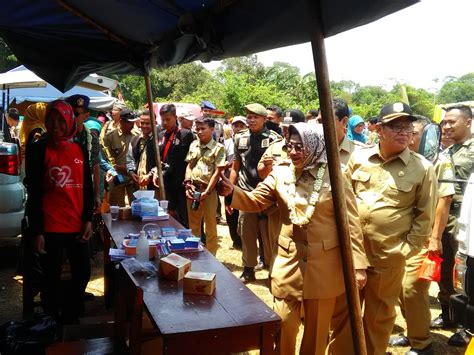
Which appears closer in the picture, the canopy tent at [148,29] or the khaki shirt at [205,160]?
the canopy tent at [148,29]

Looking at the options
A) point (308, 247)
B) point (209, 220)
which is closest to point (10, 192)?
point (209, 220)

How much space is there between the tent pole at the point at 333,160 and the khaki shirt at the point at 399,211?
1.08m

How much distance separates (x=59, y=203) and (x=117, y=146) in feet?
10.1

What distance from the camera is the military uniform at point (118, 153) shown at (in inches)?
244

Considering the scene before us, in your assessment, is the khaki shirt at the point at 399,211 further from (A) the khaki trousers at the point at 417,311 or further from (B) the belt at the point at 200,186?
(B) the belt at the point at 200,186

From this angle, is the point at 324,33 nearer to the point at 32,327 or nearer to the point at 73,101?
the point at 32,327

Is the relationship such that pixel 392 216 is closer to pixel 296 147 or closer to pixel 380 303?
pixel 380 303

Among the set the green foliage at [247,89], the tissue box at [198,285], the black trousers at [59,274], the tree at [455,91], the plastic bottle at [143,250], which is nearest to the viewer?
the tissue box at [198,285]

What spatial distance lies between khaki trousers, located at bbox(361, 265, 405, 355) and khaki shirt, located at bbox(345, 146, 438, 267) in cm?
8

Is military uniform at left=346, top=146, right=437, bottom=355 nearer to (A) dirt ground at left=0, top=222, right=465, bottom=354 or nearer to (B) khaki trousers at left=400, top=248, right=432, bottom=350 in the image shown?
A: (B) khaki trousers at left=400, top=248, right=432, bottom=350

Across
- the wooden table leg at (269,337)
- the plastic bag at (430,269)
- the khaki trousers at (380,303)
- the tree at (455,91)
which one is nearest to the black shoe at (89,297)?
the khaki trousers at (380,303)

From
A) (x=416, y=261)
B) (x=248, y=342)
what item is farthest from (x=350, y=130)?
(x=248, y=342)

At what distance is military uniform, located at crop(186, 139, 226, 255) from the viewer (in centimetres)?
540

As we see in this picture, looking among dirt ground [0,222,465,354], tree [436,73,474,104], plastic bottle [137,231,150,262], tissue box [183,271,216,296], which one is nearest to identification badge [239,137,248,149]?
dirt ground [0,222,465,354]
